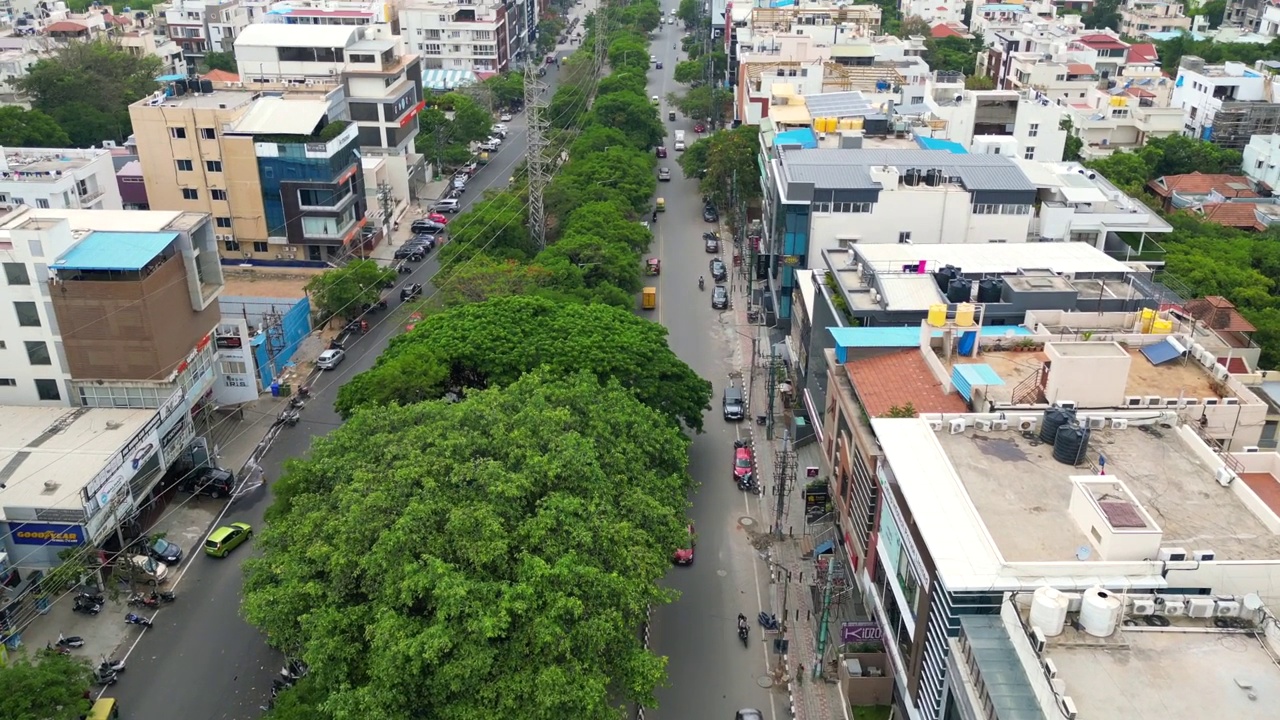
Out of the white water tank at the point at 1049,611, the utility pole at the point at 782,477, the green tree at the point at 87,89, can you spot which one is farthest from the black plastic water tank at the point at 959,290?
the green tree at the point at 87,89

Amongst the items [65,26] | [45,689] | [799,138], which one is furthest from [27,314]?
[65,26]

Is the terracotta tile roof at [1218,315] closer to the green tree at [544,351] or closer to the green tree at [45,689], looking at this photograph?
the green tree at [544,351]

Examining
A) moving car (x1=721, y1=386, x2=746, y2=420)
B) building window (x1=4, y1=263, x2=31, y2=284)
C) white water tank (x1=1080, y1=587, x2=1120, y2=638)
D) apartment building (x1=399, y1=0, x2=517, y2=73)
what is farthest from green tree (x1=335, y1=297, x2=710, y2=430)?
apartment building (x1=399, y1=0, x2=517, y2=73)

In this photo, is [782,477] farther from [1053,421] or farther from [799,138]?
[799,138]

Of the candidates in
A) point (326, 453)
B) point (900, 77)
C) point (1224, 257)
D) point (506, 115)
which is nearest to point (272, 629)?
point (326, 453)

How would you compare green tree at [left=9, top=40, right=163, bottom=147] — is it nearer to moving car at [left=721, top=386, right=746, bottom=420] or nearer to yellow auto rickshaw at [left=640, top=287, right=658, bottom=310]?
yellow auto rickshaw at [left=640, top=287, right=658, bottom=310]
